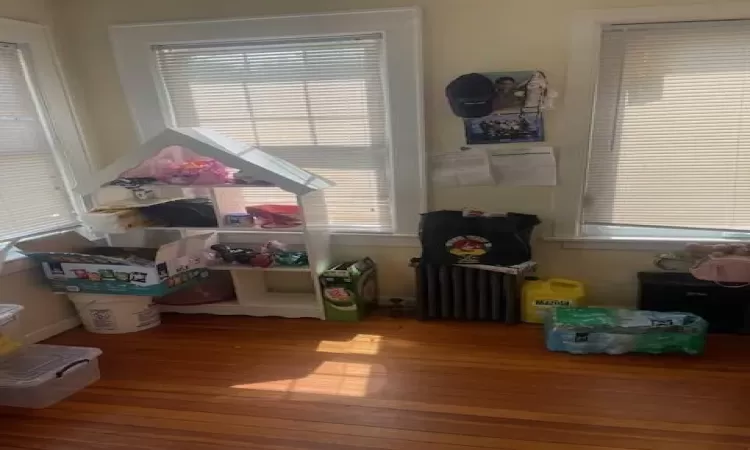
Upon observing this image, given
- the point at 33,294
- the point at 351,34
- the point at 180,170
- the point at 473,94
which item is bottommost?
the point at 33,294

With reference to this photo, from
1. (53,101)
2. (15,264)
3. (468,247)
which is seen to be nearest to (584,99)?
(468,247)

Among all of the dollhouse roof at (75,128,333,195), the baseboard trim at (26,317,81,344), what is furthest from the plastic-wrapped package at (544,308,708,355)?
the baseboard trim at (26,317,81,344)

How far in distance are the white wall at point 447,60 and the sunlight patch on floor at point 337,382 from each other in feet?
2.47

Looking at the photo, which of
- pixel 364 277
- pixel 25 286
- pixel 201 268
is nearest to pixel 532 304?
pixel 364 277

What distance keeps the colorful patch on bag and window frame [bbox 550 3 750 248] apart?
0.38 m

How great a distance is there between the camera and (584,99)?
8.45 ft

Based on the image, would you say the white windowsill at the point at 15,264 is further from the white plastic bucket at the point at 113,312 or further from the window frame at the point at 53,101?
the white plastic bucket at the point at 113,312

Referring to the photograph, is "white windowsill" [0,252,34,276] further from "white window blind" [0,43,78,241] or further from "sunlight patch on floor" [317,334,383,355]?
"sunlight patch on floor" [317,334,383,355]

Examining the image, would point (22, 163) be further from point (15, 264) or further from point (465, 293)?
point (465, 293)

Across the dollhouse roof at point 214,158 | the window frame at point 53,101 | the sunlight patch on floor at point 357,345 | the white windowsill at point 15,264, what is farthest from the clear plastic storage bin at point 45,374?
the sunlight patch on floor at point 357,345

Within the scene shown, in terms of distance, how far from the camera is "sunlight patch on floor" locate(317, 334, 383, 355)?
2.60m

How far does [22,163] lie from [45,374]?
45.1 inches

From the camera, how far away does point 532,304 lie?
2.75 m

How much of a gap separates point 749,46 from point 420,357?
196cm
